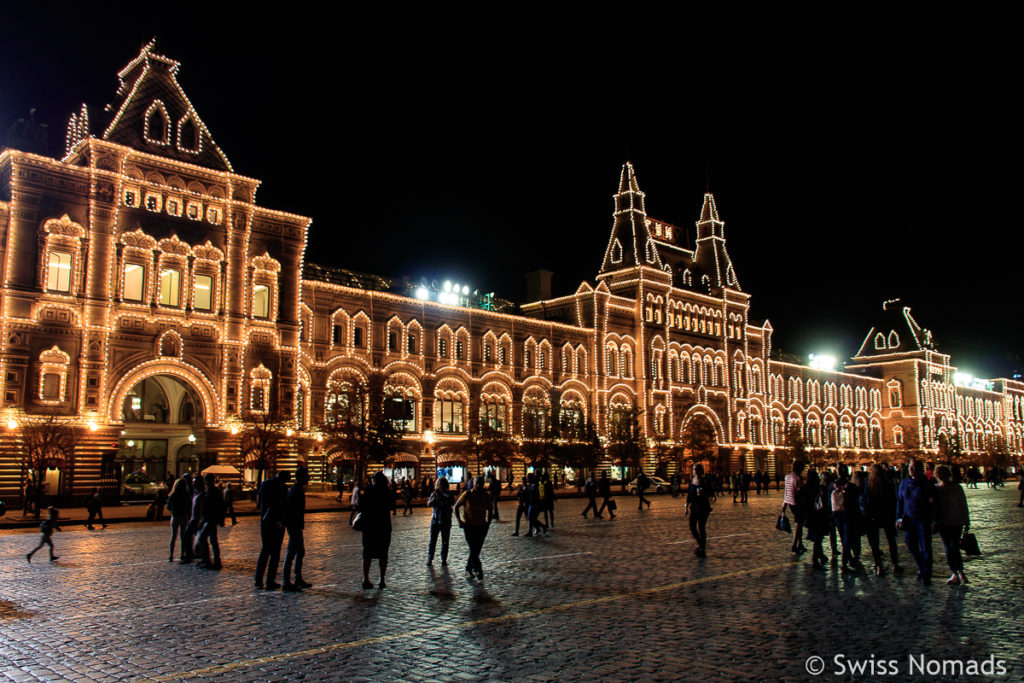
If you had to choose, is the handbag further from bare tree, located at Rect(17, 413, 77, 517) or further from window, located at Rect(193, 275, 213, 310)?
window, located at Rect(193, 275, 213, 310)

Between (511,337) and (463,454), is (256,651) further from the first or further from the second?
(511,337)

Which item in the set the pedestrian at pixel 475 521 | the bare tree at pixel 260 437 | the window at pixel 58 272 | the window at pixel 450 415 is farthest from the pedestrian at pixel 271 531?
the window at pixel 450 415

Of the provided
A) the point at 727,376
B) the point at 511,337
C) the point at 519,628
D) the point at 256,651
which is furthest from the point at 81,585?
the point at 727,376

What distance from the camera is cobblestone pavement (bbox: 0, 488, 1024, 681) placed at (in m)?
8.33

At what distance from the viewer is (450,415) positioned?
56.9 m

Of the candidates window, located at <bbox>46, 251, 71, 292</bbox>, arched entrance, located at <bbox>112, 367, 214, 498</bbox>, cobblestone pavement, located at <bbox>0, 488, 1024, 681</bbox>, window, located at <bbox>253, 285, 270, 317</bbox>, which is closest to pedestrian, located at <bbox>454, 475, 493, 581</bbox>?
cobblestone pavement, located at <bbox>0, 488, 1024, 681</bbox>

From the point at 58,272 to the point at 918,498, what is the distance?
3743 centimetres

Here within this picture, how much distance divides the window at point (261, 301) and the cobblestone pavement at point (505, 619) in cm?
2859

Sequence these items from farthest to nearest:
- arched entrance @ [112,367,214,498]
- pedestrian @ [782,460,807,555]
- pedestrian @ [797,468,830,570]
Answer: arched entrance @ [112,367,214,498]
pedestrian @ [782,460,807,555]
pedestrian @ [797,468,830,570]

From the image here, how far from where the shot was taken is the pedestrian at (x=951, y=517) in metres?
13.2

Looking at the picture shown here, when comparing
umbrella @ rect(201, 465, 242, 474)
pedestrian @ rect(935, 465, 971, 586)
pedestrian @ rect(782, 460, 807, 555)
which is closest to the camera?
pedestrian @ rect(935, 465, 971, 586)

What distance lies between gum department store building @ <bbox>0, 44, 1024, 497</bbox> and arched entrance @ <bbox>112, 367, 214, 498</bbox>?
4.5 inches

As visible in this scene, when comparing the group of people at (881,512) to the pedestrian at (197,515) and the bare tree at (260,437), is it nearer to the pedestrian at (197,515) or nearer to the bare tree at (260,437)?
the pedestrian at (197,515)

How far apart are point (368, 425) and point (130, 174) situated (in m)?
17.2
